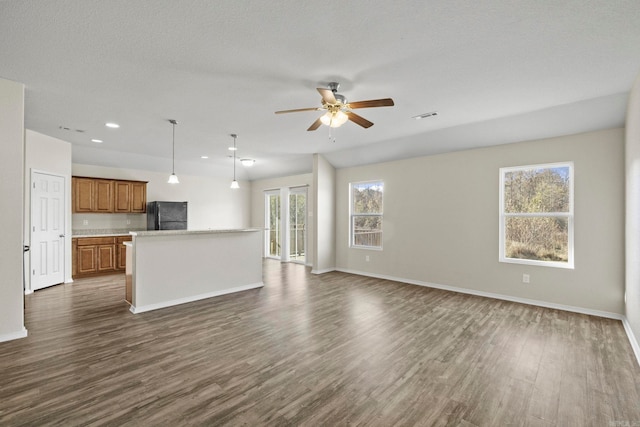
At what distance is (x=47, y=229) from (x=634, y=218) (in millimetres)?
8343

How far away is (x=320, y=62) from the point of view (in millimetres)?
2635

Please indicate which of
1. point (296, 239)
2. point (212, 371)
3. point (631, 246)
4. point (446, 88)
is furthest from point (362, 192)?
point (212, 371)

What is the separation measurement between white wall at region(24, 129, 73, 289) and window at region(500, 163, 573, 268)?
7697mm

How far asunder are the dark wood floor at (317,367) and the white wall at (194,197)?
3.18 meters

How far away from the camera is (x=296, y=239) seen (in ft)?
27.2

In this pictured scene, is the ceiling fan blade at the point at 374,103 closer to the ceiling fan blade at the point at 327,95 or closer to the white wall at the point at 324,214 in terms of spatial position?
the ceiling fan blade at the point at 327,95

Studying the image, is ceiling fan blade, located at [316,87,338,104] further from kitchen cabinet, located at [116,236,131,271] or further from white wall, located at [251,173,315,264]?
kitchen cabinet, located at [116,236,131,271]

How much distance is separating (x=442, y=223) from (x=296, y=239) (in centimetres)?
419

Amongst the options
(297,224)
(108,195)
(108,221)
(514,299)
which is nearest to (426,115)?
(514,299)

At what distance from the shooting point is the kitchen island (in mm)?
4043

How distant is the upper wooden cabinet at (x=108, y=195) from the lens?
6250 millimetres

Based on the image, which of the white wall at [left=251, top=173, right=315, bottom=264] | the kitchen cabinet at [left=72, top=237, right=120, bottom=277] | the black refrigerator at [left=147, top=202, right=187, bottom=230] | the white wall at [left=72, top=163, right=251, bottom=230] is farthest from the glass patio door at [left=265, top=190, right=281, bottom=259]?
the kitchen cabinet at [left=72, top=237, right=120, bottom=277]

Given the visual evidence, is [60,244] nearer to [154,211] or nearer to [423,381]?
[154,211]

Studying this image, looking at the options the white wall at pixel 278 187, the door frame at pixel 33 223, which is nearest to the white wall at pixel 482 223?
the white wall at pixel 278 187
